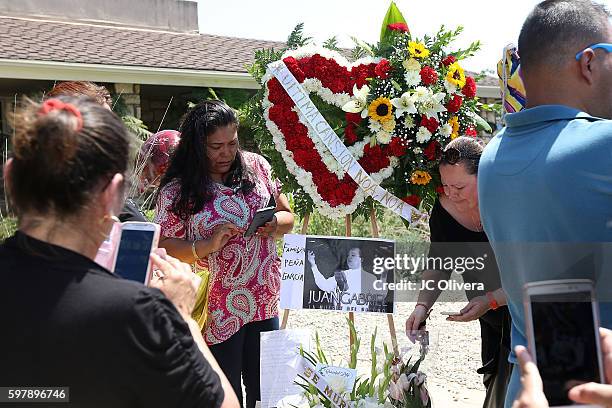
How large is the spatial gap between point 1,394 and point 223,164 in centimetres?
211

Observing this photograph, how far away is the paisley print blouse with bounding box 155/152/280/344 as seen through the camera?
3.29 m

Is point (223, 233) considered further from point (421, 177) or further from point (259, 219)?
point (421, 177)

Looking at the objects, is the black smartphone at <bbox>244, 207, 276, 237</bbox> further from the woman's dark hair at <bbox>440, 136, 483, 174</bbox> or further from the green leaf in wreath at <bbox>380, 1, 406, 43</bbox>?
the green leaf in wreath at <bbox>380, 1, 406, 43</bbox>

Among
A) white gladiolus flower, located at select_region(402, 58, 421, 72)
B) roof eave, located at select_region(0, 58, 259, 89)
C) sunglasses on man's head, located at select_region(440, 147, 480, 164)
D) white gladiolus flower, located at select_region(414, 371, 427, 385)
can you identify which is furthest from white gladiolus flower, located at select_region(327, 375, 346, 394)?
roof eave, located at select_region(0, 58, 259, 89)

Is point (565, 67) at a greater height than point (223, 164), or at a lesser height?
lesser

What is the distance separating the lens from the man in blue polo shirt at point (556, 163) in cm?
152

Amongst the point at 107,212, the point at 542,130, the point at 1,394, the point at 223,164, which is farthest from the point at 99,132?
the point at 223,164

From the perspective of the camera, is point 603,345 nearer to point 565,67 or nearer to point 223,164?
point 565,67

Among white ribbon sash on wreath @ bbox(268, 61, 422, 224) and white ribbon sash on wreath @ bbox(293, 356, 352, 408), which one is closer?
white ribbon sash on wreath @ bbox(293, 356, 352, 408)

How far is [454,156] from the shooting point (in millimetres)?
3066

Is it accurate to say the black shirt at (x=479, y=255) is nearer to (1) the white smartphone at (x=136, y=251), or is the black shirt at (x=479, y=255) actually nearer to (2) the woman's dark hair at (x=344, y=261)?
(2) the woman's dark hair at (x=344, y=261)

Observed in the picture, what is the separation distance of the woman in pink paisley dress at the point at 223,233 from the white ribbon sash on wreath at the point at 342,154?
1.21 ft

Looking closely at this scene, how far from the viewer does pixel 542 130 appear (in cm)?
164

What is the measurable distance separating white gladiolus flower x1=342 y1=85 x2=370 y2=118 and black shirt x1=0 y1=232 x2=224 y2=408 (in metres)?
2.18
